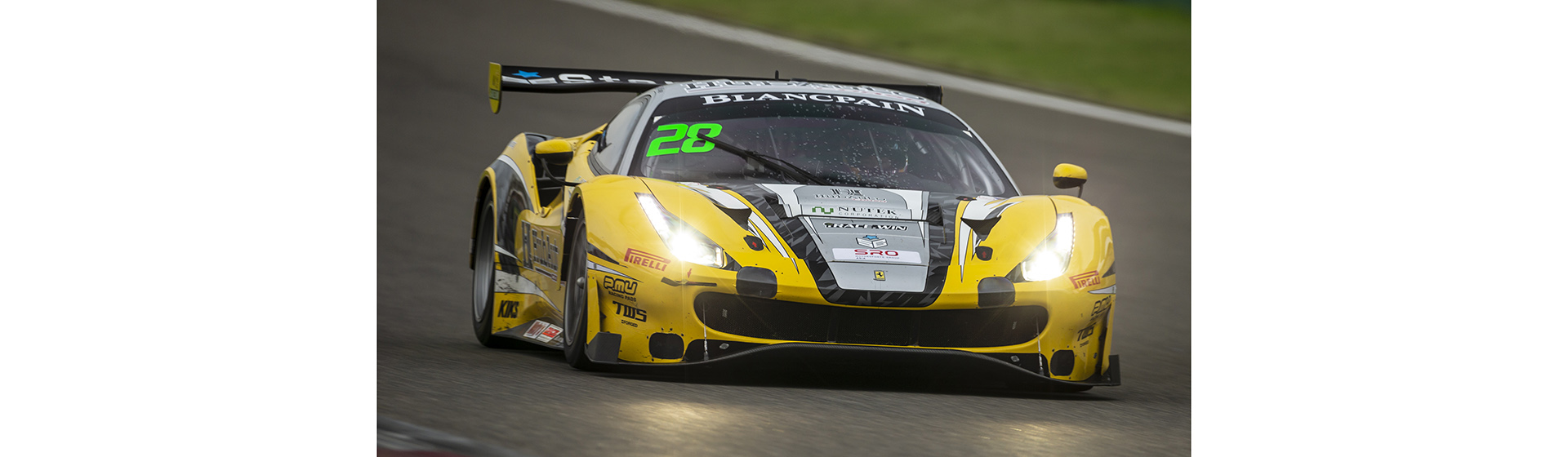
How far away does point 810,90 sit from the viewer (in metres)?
5.82

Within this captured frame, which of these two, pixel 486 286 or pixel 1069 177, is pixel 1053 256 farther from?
pixel 486 286

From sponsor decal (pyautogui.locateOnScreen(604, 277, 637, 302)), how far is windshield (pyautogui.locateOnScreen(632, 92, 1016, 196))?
0.59 m

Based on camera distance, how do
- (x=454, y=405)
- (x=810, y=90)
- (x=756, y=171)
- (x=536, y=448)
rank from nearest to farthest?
(x=536, y=448)
(x=454, y=405)
(x=756, y=171)
(x=810, y=90)

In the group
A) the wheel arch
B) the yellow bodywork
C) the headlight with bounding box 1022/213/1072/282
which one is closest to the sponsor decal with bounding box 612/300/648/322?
the yellow bodywork

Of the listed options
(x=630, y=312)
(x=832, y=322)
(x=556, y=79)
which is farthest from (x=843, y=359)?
(x=556, y=79)

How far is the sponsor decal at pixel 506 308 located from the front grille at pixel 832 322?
152cm

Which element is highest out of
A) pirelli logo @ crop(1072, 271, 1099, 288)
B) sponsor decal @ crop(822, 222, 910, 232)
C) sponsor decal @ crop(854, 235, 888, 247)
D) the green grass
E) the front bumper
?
the green grass

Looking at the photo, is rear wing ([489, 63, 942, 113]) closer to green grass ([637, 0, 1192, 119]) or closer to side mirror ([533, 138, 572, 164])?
green grass ([637, 0, 1192, 119])

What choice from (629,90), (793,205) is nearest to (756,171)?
(793,205)

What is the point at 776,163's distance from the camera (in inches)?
212

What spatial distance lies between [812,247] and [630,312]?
21.7 inches

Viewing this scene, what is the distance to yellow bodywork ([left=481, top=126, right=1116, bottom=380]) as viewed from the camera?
15.4 ft
